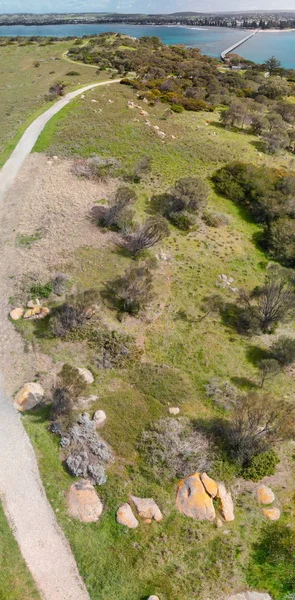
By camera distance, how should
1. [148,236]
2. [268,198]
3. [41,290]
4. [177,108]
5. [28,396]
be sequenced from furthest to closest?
1. [177,108]
2. [268,198]
3. [148,236]
4. [41,290]
5. [28,396]

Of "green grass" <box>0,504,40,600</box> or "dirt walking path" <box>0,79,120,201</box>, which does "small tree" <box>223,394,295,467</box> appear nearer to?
"green grass" <box>0,504,40,600</box>

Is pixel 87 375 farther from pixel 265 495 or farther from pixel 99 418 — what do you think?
pixel 265 495

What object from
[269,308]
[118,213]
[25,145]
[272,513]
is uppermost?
[25,145]

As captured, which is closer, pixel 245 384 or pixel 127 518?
pixel 127 518

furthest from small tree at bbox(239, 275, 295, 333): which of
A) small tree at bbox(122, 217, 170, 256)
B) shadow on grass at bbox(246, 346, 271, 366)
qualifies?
small tree at bbox(122, 217, 170, 256)

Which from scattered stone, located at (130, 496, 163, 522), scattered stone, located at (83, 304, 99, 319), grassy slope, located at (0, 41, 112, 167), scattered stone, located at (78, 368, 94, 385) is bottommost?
scattered stone, located at (130, 496, 163, 522)

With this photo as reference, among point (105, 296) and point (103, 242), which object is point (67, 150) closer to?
point (103, 242)

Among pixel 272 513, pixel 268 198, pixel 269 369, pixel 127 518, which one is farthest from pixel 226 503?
pixel 268 198
